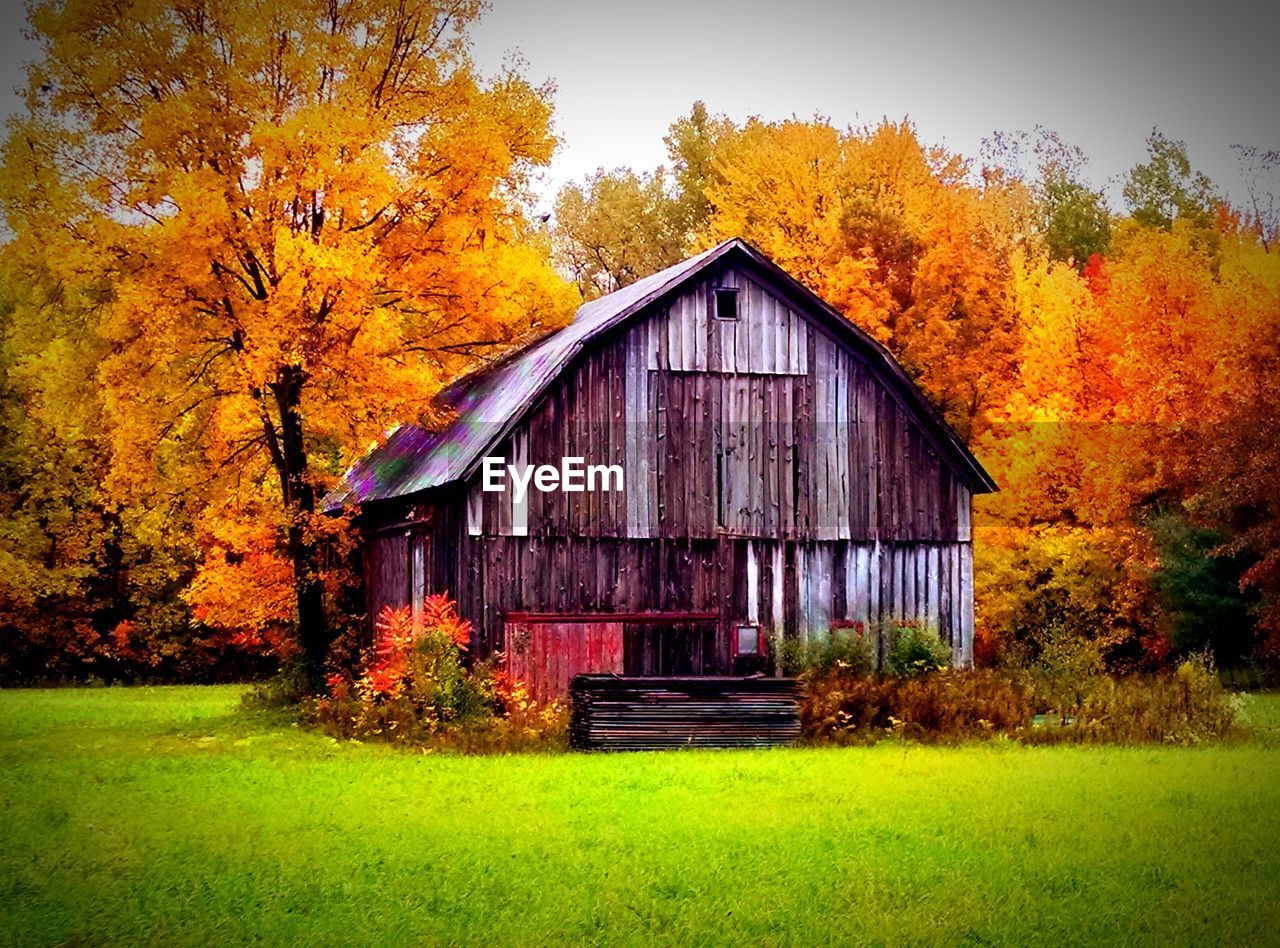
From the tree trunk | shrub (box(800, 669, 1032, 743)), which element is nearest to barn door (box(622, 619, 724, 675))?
shrub (box(800, 669, 1032, 743))

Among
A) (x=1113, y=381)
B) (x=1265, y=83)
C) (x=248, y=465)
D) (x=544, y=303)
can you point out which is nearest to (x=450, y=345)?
(x=544, y=303)

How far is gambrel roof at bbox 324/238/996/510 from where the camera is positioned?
91.0ft

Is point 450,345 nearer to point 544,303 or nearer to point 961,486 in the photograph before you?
point 544,303

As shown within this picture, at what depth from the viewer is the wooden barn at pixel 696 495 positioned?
27812mm

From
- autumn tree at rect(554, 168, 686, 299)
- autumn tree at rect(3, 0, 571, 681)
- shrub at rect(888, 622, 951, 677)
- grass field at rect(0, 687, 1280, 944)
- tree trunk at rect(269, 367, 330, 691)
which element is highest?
autumn tree at rect(554, 168, 686, 299)

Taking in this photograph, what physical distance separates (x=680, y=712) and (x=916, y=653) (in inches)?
239

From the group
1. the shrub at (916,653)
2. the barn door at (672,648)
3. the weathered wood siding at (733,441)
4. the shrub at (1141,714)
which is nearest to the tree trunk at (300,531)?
the weathered wood siding at (733,441)

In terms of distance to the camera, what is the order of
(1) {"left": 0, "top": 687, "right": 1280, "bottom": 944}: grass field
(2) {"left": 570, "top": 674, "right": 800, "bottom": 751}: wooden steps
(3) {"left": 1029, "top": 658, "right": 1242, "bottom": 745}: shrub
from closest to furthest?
1. (1) {"left": 0, "top": 687, "right": 1280, "bottom": 944}: grass field
2. (2) {"left": 570, "top": 674, "right": 800, "bottom": 751}: wooden steps
3. (3) {"left": 1029, "top": 658, "right": 1242, "bottom": 745}: shrub

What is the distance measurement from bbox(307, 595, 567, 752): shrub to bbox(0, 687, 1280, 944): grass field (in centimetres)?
126

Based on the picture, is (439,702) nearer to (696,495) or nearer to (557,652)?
(557,652)

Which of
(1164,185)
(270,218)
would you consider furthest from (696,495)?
(1164,185)

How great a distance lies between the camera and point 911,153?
4884 cm

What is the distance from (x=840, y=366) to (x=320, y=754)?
484 inches

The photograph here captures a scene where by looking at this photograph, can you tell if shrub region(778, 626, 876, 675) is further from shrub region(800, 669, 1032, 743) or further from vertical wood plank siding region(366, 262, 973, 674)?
shrub region(800, 669, 1032, 743)
